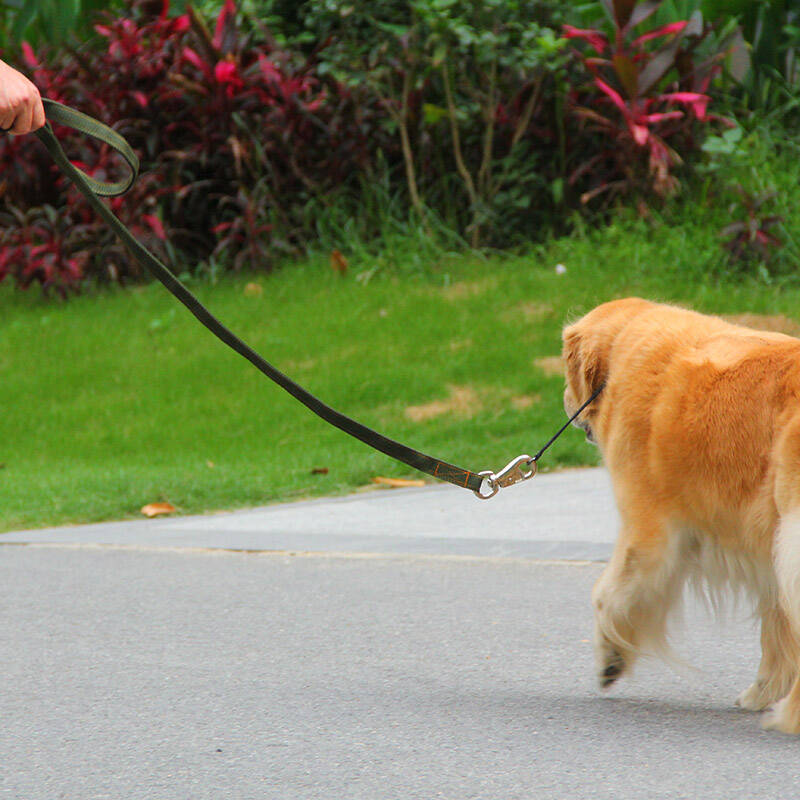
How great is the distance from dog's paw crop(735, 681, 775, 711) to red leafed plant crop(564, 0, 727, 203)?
24.9ft

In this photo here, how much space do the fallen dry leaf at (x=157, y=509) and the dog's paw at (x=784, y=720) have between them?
4243mm

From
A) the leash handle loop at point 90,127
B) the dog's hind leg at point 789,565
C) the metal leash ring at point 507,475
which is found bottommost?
the metal leash ring at point 507,475

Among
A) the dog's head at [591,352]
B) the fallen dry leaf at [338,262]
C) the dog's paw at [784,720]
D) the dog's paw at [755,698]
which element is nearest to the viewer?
the dog's paw at [784,720]

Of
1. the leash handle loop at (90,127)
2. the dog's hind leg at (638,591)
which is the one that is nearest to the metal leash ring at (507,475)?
the dog's hind leg at (638,591)

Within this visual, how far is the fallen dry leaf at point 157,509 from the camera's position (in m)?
6.93

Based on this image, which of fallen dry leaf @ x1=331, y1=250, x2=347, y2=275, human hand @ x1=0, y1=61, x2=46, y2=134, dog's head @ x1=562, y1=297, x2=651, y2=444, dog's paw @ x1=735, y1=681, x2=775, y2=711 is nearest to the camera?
human hand @ x1=0, y1=61, x2=46, y2=134

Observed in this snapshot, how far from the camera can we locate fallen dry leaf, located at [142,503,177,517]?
6.93 meters

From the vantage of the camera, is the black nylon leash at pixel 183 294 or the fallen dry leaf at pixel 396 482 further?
the fallen dry leaf at pixel 396 482

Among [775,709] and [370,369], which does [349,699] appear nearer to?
[775,709]

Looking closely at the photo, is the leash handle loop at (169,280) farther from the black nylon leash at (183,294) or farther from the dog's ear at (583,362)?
the dog's ear at (583,362)

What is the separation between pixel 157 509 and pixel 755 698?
4124 mm

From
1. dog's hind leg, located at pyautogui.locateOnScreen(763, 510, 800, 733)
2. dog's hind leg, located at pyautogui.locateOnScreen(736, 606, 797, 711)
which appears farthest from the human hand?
dog's hind leg, located at pyautogui.locateOnScreen(736, 606, 797, 711)

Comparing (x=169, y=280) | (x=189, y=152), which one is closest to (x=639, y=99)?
(x=189, y=152)

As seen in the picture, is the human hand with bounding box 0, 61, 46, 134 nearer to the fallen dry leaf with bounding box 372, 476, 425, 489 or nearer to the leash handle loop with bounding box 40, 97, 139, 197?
the leash handle loop with bounding box 40, 97, 139, 197
